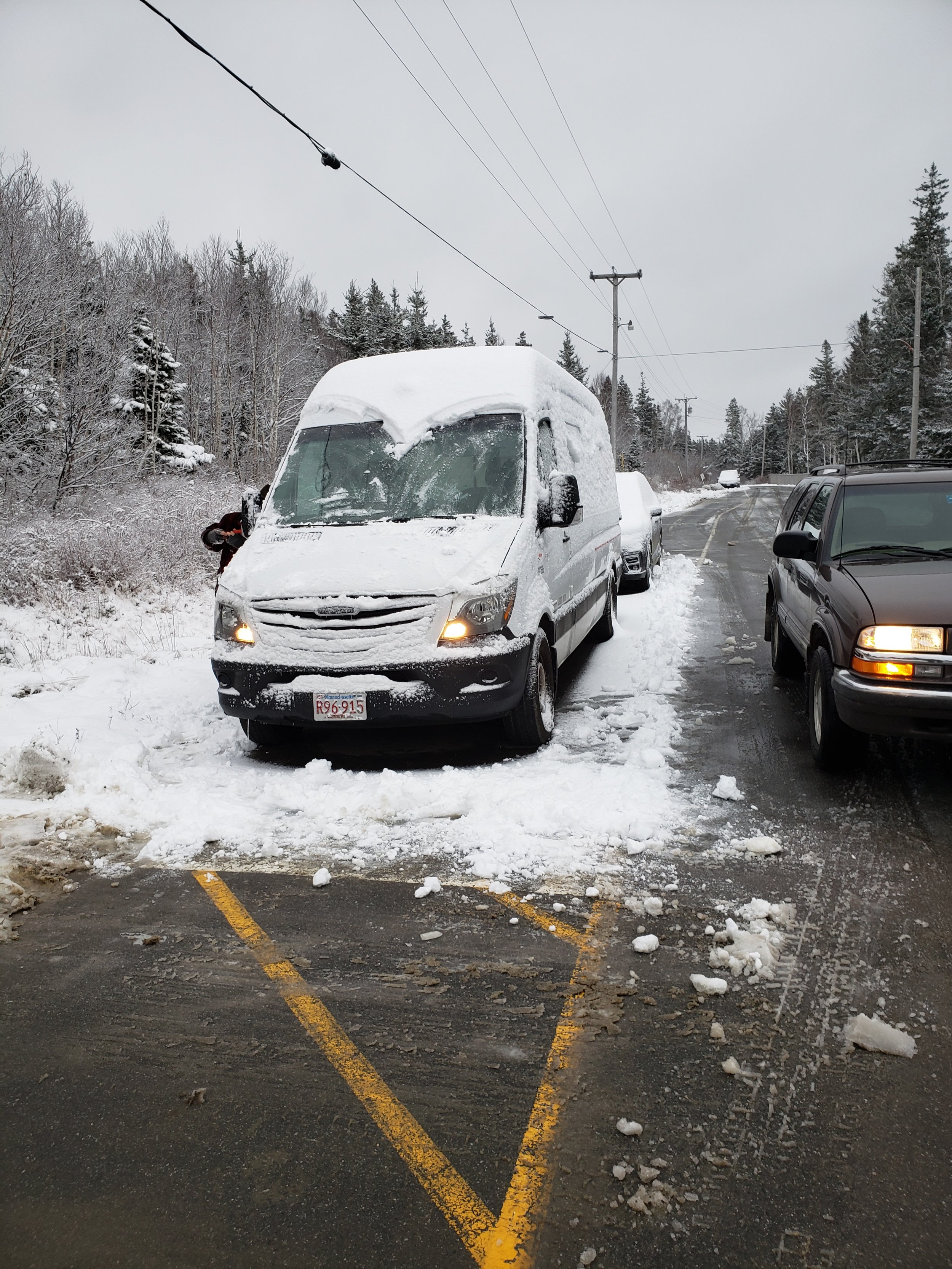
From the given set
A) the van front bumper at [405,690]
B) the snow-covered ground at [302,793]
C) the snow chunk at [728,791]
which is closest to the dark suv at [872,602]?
the snow chunk at [728,791]

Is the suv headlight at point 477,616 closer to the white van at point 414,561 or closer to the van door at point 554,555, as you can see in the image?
the white van at point 414,561

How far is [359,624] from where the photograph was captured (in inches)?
196

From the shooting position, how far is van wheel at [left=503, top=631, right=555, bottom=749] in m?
5.37

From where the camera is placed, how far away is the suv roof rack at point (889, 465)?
20.1 feet

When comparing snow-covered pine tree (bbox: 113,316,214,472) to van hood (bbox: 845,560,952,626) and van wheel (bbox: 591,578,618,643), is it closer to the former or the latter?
van wheel (bbox: 591,578,618,643)

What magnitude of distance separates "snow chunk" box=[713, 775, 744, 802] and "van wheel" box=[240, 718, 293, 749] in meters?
2.89

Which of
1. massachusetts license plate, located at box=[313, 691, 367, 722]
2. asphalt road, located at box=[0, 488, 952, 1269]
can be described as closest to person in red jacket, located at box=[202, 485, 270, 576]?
massachusetts license plate, located at box=[313, 691, 367, 722]

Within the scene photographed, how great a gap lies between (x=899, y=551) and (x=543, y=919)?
3.43 metres

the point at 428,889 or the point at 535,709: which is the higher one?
the point at 535,709

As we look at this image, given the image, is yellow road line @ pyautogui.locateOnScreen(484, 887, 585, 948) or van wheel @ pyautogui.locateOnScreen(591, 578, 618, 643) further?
van wheel @ pyautogui.locateOnScreen(591, 578, 618, 643)

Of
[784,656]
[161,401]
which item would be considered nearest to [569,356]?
[161,401]

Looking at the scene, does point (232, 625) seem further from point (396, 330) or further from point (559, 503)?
point (396, 330)

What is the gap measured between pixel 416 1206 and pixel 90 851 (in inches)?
117

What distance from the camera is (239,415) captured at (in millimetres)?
44000
